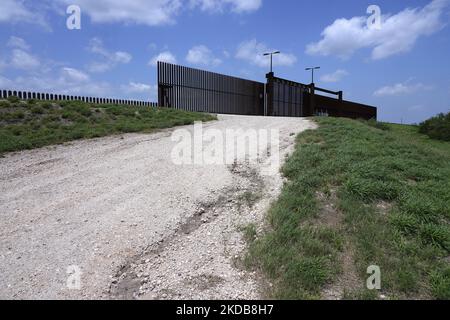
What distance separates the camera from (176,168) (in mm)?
6680

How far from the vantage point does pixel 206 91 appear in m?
22.9

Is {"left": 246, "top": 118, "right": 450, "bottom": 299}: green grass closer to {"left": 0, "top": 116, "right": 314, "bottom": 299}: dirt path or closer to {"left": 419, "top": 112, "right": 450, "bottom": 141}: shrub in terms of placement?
{"left": 0, "top": 116, "right": 314, "bottom": 299}: dirt path

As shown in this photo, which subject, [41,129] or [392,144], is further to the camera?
[41,129]

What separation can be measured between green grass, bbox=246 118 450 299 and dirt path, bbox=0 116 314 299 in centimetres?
33

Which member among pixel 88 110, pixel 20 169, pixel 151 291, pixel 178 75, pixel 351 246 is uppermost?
pixel 178 75

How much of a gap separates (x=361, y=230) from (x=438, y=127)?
18.2 m

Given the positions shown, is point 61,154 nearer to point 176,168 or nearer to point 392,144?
point 176,168

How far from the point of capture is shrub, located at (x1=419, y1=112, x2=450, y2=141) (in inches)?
731

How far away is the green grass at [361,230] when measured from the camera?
346 cm

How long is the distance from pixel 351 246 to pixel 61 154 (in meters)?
6.58

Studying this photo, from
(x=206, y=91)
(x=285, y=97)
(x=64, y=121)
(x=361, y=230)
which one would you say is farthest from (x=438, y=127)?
(x=64, y=121)

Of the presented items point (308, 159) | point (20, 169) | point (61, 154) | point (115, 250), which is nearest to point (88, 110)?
point (61, 154)

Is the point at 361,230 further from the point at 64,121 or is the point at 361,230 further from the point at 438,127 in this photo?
the point at 438,127

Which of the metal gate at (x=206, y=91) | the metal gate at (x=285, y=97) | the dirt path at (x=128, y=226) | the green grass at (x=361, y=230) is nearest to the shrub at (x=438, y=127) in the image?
the metal gate at (x=285, y=97)
